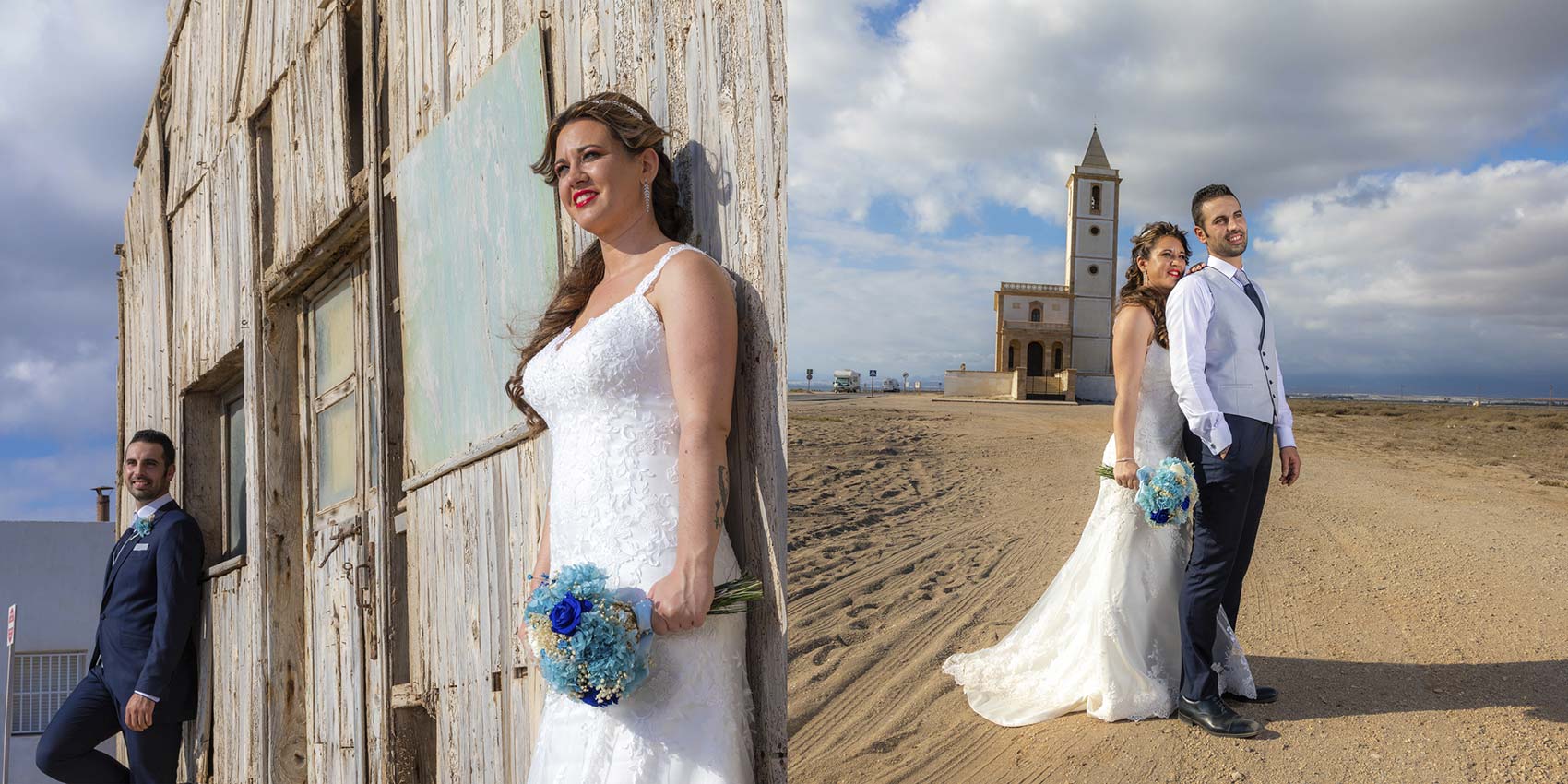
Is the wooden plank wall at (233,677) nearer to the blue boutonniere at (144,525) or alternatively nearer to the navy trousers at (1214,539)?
the blue boutonniere at (144,525)

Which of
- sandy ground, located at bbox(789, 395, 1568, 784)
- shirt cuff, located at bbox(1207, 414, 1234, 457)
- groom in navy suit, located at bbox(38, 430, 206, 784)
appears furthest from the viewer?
groom in navy suit, located at bbox(38, 430, 206, 784)

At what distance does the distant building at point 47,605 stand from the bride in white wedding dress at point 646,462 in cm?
1605

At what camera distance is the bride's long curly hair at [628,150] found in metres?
2.24

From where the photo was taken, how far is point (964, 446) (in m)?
15.4

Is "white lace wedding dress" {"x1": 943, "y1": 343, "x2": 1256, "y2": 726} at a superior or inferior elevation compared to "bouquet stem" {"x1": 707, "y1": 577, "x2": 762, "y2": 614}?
inferior

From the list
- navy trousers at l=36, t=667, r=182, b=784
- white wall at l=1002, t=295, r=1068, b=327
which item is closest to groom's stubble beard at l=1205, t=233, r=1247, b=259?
navy trousers at l=36, t=667, r=182, b=784

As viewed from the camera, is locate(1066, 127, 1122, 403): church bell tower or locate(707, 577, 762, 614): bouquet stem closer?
locate(707, 577, 762, 614): bouquet stem

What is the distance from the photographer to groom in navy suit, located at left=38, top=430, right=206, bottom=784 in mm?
5328

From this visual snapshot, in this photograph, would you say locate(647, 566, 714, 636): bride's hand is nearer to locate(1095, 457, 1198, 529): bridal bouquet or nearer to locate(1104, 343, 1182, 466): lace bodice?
locate(1095, 457, 1198, 529): bridal bouquet

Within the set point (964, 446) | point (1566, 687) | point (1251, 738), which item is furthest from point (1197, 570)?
point (964, 446)

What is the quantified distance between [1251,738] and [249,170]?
5933 mm

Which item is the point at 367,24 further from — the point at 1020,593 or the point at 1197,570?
the point at 1020,593

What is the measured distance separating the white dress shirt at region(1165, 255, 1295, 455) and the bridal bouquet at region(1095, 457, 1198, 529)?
16 centimetres

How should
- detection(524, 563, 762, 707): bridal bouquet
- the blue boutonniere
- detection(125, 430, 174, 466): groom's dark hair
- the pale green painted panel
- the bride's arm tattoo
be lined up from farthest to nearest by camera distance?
detection(125, 430, 174, 466): groom's dark hair → the blue boutonniere → the pale green painted panel → the bride's arm tattoo → detection(524, 563, 762, 707): bridal bouquet
